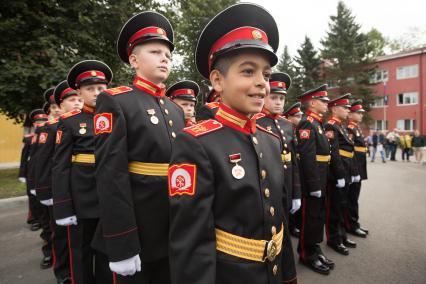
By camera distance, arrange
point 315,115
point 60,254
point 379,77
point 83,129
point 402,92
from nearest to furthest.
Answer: point 83,129
point 60,254
point 315,115
point 402,92
point 379,77

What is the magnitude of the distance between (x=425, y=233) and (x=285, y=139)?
371 cm

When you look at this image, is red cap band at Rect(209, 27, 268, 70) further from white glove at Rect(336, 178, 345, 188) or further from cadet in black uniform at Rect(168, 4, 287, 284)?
white glove at Rect(336, 178, 345, 188)

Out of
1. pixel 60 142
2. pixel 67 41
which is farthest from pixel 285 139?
pixel 67 41

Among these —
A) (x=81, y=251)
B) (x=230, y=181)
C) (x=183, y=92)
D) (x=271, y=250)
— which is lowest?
(x=81, y=251)

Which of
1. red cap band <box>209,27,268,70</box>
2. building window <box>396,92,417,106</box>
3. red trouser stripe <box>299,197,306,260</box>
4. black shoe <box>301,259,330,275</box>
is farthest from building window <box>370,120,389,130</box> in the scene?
red cap band <box>209,27,268,70</box>

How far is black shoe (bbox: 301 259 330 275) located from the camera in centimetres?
386

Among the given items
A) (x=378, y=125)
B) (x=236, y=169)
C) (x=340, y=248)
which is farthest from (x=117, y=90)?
(x=378, y=125)

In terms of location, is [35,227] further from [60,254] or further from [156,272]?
[156,272]

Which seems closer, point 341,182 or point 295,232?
point 341,182

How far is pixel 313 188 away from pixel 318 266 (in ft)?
3.45

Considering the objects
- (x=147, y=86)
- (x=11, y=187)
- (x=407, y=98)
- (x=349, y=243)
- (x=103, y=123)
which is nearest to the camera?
(x=103, y=123)

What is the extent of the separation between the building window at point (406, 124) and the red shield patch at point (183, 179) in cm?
3682

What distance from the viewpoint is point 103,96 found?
2240 mm

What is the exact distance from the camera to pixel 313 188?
13.0ft
